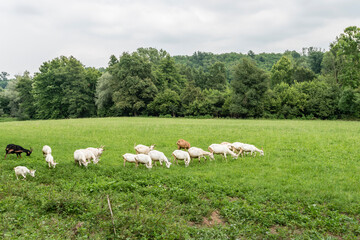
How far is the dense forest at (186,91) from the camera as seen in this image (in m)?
53.8

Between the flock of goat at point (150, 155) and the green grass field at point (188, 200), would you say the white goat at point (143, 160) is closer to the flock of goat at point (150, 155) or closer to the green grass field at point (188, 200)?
the flock of goat at point (150, 155)

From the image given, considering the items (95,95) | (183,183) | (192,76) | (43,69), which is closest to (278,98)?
(192,76)

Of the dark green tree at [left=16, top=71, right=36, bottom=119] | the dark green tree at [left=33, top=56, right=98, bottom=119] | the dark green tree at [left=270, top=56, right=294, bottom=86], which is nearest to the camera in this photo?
the dark green tree at [left=33, top=56, right=98, bottom=119]

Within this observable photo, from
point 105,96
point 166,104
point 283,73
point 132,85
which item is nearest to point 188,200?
point 166,104

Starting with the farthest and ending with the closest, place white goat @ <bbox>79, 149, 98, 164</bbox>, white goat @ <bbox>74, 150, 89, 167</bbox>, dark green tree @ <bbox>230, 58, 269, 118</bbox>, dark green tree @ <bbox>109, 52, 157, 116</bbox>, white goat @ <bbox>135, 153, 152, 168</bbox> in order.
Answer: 1. dark green tree @ <bbox>109, 52, 157, 116</bbox>
2. dark green tree @ <bbox>230, 58, 269, 118</bbox>
3. white goat @ <bbox>79, 149, 98, 164</bbox>
4. white goat @ <bbox>74, 150, 89, 167</bbox>
5. white goat @ <bbox>135, 153, 152, 168</bbox>

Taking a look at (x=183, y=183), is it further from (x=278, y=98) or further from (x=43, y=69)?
(x=43, y=69)

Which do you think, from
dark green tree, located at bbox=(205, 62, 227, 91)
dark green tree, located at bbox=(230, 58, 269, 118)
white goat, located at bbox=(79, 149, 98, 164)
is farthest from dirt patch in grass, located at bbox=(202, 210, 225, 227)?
dark green tree, located at bbox=(205, 62, 227, 91)

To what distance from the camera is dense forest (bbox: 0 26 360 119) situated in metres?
53.8

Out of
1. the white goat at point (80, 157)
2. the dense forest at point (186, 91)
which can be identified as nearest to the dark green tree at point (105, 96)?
the dense forest at point (186, 91)

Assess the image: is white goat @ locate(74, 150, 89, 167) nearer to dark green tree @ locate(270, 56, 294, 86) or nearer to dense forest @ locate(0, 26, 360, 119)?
dense forest @ locate(0, 26, 360, 119)

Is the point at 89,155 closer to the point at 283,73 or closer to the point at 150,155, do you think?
the point at 150,155

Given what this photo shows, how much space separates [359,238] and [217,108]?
55824 mm

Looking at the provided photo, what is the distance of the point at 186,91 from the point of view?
65438mm

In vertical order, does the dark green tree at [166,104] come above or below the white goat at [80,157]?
above
